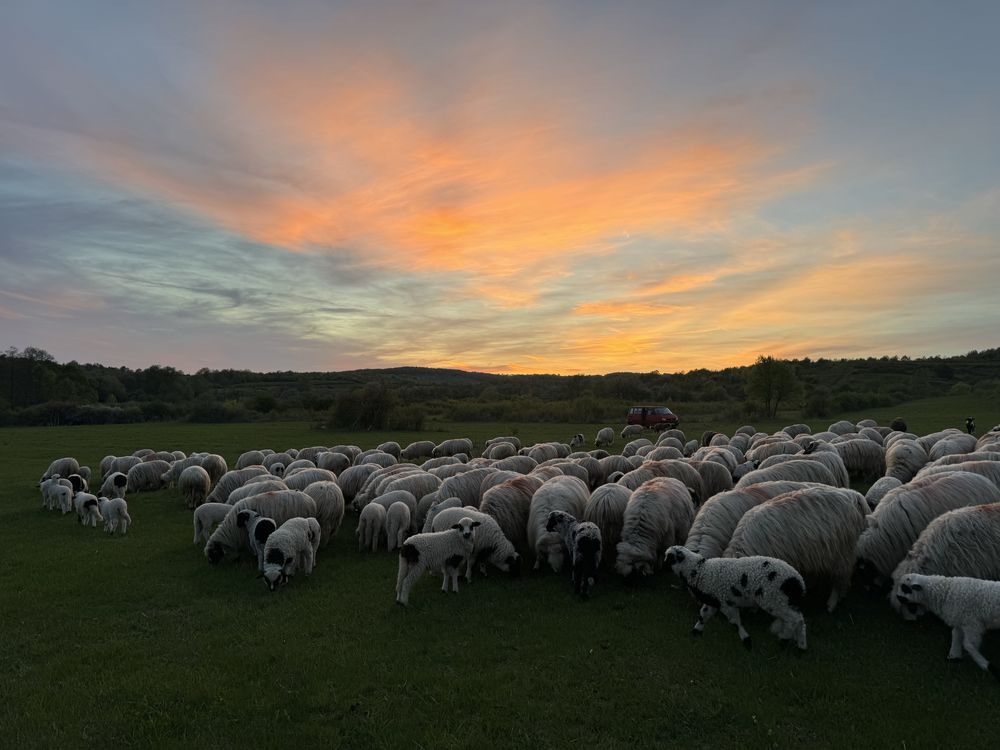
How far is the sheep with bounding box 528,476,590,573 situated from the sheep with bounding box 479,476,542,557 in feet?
0.77

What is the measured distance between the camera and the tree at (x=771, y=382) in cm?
4806

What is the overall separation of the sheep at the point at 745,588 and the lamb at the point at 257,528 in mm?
6901

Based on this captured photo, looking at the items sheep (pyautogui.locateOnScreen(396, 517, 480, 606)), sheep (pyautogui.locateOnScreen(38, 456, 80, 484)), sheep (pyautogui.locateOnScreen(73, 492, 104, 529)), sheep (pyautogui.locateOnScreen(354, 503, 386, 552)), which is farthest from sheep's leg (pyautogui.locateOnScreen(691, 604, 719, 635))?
sheep (pyautogui.locateOnScreen(38, 456, 80, 484))

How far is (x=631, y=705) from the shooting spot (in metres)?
5.41

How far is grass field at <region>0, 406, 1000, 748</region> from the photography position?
16.6 ft

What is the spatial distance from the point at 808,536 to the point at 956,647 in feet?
5.86

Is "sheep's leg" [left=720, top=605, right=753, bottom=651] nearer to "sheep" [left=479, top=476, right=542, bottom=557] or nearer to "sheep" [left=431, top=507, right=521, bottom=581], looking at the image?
"sheep" [left=431, top=507, right=521, bottom=581]

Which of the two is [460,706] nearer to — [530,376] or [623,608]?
[623,608]

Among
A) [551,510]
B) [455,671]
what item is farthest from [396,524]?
[455,671]

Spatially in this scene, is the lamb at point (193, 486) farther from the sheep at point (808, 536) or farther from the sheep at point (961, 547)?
the sheep at point (961, 547)

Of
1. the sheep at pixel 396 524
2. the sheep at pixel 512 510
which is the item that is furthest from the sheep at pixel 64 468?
the sheep at pixel 512 510

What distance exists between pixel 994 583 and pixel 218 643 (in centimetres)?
888

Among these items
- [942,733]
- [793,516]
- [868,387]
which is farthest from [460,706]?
[868,387]

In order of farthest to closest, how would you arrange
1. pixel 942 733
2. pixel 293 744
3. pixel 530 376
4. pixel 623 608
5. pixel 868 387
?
pixel 530 376
pixel 868 387
pixel 623 608
pixel 293 744
pixel 942 733
